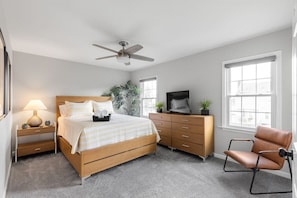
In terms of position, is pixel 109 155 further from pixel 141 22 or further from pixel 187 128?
pixel 141 22

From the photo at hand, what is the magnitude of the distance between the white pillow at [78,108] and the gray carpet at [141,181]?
3.87ft

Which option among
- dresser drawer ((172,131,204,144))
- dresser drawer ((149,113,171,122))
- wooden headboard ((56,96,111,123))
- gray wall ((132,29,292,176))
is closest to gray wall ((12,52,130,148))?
wooden headboard ((56,96,111,123))

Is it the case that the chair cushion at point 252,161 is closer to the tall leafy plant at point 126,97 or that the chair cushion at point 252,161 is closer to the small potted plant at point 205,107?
the small potted plant at point 205,107

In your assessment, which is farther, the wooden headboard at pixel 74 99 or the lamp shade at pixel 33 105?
the wooden headboard at pixel 74 99

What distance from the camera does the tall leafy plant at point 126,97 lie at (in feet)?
16.6

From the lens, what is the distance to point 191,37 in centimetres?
269

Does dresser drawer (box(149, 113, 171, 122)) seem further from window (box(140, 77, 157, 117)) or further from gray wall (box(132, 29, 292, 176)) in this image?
window (box(140, 77, 157, 117))

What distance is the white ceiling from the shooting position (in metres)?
1.79

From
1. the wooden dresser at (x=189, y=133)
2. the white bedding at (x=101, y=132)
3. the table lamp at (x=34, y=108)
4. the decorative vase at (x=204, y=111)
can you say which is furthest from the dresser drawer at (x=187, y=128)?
the table lamp at (x=34, y=108)

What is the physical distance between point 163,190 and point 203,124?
152 centimetres

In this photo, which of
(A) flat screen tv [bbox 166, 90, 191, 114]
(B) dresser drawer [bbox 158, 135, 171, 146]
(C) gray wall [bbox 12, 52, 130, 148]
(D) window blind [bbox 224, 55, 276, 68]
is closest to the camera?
(D) window blind [bbox 224, 55, 276, 68]

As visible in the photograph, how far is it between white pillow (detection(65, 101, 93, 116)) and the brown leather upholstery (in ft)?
11.3

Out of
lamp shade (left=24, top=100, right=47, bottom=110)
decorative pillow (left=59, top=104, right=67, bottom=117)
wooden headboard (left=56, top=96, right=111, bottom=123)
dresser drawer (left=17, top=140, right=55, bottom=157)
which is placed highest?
wooden headboard (left=56, top=96, right=111, bottom=123)

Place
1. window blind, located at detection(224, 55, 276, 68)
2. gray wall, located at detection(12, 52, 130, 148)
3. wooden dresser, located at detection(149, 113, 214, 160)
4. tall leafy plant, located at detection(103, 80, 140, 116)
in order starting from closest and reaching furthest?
window blind, located at detection(224, 55, 276, 68), wooden dresser, located at detection(149, 113, 214, 160), gray wall, located at detection(12, 52, 130, 148), tall leafy plant, located at detection(103, 80, 140, 116)
